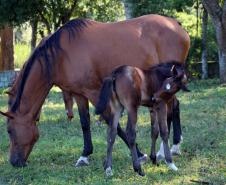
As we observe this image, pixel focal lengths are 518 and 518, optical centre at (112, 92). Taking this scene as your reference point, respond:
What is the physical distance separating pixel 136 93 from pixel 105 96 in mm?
338

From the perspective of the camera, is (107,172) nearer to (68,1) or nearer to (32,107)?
(32,107)

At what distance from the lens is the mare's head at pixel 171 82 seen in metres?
5.79

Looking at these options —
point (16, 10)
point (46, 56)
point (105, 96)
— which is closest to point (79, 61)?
point (46, 56)

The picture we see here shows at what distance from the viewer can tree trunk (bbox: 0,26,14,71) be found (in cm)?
2109

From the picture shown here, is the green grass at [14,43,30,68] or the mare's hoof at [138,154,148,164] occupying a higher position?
the mare's hoof at [138,154,148,164]

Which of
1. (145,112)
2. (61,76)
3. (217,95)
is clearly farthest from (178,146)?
(217,95)

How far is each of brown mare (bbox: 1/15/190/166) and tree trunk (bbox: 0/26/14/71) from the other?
48.9 ft

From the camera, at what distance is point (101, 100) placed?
559 cm

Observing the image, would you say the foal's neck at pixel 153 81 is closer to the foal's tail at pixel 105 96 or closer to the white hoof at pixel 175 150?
the foal's tail at pixel 105 96

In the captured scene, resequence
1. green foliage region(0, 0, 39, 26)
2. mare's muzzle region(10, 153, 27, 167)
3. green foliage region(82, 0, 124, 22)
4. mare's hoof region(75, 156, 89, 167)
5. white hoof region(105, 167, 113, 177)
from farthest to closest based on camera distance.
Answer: green foliage region(82, 0, 124, 22) < green foliage region(0, 0, 39, 26) < mare's hoof region(75, 156, 89, 167) < mare's muzzle region(10, 153, 27, 167) < white hoof region(105, 167, 113, 177)

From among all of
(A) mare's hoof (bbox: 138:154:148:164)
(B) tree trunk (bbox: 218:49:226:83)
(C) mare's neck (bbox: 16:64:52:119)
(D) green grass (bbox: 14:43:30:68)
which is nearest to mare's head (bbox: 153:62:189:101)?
(A) mare's hoof (bbox: 138:154:148:164)

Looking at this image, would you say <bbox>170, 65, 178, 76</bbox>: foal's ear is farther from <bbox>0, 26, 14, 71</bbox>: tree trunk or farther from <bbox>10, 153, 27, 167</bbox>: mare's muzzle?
<bbox>0, 26, 14, 71</bbox>: tree trunk

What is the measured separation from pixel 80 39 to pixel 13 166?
1776 millimetres

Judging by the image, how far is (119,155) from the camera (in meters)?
6.76
